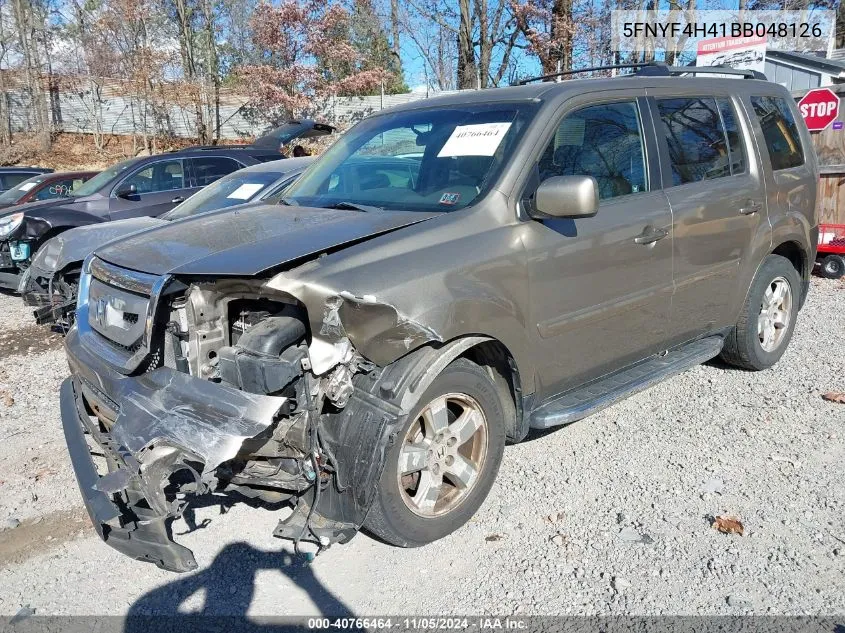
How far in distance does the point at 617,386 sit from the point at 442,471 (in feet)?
4.27

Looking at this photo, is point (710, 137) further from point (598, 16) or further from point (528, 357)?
point (598, 16)

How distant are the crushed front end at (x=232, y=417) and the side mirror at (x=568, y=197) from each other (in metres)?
1.15

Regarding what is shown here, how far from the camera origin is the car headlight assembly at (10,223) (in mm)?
8703

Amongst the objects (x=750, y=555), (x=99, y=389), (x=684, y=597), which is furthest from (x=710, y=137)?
(x=99, y=389)

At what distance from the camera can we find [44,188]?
40.0 feet

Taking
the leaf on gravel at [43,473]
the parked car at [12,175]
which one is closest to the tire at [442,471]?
the leaf on gravel at [43,473]

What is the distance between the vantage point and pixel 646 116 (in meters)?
4.21

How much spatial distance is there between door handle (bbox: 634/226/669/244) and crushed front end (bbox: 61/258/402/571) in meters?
1.83

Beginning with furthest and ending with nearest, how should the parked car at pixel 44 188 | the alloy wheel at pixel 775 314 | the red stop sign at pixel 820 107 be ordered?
1. the parked car at pixel 44 188
2. the red stop sign at pixel 820 107
3. the alloy wheel at pixel 775 314

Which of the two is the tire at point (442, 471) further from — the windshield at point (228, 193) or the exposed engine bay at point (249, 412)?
the windshield at point (228, 193)

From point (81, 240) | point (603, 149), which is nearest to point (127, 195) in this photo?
point (81, 240)

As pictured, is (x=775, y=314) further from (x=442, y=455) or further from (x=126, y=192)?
(x=126, y=192)

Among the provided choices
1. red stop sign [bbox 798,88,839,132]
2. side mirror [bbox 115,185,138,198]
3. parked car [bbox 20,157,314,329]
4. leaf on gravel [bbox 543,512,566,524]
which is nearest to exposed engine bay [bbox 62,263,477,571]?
leaf on gravel [bbox 543,512,566,524]

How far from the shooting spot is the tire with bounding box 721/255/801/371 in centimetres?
508
